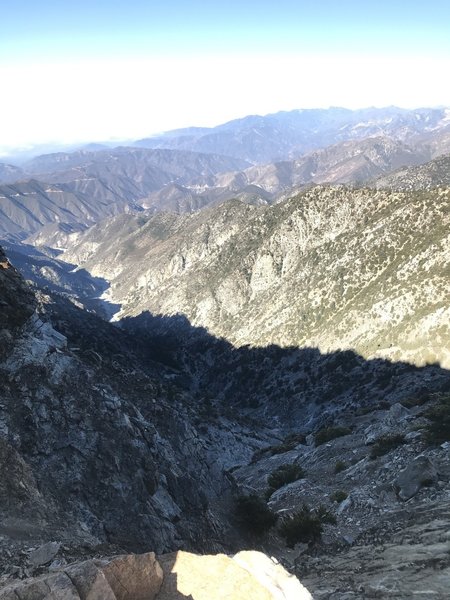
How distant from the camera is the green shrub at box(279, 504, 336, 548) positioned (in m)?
23.0

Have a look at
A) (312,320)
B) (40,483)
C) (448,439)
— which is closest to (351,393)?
(312,320)

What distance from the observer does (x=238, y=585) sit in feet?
41.8

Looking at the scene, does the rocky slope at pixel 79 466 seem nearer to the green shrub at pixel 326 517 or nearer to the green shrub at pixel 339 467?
the green shrub at pixel 326 517

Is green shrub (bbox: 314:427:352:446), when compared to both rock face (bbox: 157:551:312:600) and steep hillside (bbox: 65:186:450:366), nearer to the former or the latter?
rock face (bbox: 157:551:312:600)

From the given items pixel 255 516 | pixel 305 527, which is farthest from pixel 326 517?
pixel 255 516

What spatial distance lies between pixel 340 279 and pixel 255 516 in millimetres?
109391

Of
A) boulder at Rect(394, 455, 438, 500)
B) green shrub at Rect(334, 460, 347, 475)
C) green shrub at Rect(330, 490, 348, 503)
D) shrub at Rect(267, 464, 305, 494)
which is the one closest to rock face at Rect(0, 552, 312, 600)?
boulder at Rect(394, 455, 438, 500)

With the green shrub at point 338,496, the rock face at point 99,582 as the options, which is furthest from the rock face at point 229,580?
the green shrub at point 338,496

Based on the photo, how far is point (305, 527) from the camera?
2327cm

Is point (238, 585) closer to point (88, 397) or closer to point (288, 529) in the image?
point (288, 529)

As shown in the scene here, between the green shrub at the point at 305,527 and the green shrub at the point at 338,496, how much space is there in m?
1.93

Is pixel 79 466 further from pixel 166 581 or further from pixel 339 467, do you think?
pixel 339 467

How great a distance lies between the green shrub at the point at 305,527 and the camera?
23.0 metres

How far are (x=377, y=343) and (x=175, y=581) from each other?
9524cm
